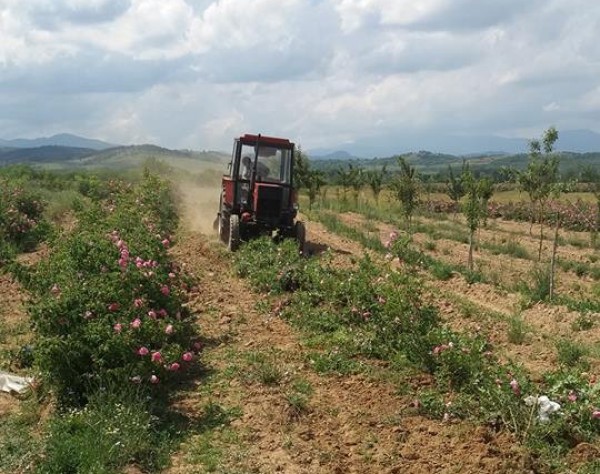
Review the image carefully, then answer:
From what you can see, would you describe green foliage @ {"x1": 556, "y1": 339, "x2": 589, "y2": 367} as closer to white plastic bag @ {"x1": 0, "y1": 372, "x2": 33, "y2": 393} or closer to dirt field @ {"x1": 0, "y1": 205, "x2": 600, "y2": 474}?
dirt field @ {"x1": 0, "y1": 205, "x2": 600, "y2": 474}

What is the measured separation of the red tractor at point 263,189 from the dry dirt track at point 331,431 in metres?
6.23

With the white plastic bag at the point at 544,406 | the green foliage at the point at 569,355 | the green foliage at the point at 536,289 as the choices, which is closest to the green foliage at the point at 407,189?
the green foliage at the point at 536,289

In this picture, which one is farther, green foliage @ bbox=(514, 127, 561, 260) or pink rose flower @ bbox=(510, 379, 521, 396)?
green foliage @ bbox=(514, 127, 561, 260)

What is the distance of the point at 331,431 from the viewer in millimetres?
A: 5508

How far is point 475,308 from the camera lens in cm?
977

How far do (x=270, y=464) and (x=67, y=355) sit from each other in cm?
213

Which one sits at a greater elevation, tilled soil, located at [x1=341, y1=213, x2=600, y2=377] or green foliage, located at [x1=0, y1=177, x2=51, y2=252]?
green foliage, located at [x1=0, y1=177, x2=51, y2=252]

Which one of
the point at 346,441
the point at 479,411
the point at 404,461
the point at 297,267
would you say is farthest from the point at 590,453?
the point at 297,267

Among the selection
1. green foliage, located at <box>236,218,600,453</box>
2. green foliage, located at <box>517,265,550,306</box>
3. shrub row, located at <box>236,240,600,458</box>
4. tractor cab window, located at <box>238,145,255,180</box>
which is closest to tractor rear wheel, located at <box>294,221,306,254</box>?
tractor cab window, located at <box>238,145,255,180</box>

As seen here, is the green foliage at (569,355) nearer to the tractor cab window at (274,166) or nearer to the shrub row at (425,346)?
the shrub row at (425,346)

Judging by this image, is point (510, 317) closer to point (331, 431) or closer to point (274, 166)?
point (331, 431)

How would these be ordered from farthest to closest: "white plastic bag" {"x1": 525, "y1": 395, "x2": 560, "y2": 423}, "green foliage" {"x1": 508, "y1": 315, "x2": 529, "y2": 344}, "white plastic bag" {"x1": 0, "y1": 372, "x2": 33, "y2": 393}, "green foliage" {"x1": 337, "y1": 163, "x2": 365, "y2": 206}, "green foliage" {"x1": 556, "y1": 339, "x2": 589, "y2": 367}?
"green foliage" {"x1": 337, "y1": 163, "x2": 365, "y2": 206}
"green foliage" {"x1": 508, "y1": 315, "x2": 529, "y2": 344}
"green foliage" {"x1": 556, "y1": 339, "x2": 589, "y2": 367}
"white plastic bag" {"x1": 0, "y1": 372, "x2": 33, "y2": 393}
"white plastic bag" {"x1": 525, "y1": 395, "x2": 560, "y2": 423}

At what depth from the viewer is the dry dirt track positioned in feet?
16.0

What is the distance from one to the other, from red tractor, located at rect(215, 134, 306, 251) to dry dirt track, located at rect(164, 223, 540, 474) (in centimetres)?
623
